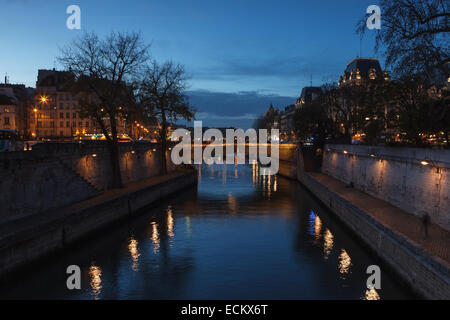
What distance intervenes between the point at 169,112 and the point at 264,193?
646 inches

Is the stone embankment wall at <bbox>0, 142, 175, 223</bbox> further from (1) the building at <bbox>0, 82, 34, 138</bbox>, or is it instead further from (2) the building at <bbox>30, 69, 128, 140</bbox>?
(2) the building at <bbox>30, 69, 128, 140</bbox>

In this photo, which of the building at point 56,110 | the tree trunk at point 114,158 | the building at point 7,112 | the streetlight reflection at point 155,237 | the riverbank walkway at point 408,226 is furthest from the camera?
the building at point 56,110

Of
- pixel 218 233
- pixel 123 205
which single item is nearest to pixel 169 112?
pixel 123 205

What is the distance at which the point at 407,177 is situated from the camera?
29297mm

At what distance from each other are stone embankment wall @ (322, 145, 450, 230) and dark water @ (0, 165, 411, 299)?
433 centimetres

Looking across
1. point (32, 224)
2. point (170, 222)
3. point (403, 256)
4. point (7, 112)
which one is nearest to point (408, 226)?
point (403, 256)

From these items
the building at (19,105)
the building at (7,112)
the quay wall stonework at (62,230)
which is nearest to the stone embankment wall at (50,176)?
the quay wall stonework at (62,230)

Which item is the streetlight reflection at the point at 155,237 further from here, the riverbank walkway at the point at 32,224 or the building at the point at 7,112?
the building at the point at 7,112

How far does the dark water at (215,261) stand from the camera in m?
19.9

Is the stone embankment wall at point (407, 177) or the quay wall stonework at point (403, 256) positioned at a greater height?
the stone embankment wall at point (407, 177)

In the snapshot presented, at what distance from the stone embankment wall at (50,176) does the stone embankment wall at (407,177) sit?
932 inches

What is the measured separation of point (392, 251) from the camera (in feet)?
67.9

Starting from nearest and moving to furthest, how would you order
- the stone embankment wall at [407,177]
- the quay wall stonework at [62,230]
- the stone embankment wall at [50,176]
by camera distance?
the quay wall stonework at [62,230]
the stone embankment wall at [407,177]
the stone embankment wall at [50,176]

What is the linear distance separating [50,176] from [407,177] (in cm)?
2423
